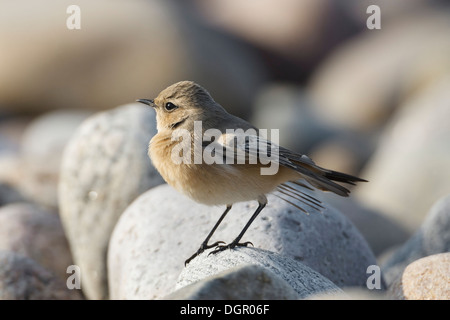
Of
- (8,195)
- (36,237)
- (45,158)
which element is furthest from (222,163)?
(45,158)

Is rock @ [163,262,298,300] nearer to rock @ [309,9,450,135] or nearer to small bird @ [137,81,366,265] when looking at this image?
small bird @ [137,81,366,265]

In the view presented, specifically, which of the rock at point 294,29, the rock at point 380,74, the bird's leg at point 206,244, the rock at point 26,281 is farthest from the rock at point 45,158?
the rock at point 294,29

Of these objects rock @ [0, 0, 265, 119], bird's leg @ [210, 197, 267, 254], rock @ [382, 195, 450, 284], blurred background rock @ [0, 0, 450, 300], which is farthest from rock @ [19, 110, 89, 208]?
rock @ [382, 195, 450, 284]

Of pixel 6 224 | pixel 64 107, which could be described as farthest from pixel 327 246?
pixel 64 107

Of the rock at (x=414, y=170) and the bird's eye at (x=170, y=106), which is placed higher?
the bird's eye at (x=170, y=106)

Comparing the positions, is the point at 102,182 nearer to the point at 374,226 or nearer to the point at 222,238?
the point at 222,238

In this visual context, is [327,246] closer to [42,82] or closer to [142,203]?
[142,203]

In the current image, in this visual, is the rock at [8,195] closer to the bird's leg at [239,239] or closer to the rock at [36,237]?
the rock at [36,237]
